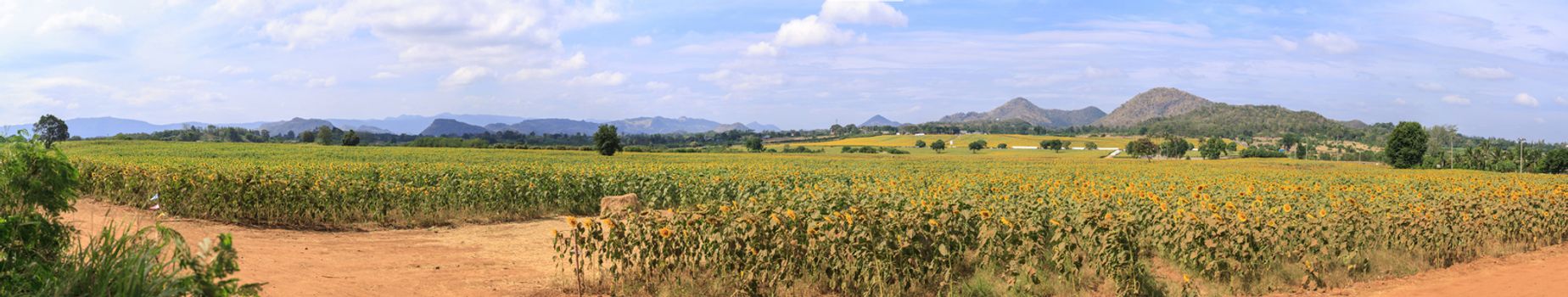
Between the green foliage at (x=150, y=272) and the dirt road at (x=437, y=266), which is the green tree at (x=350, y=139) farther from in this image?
the green foliage at (x=150, y=272)

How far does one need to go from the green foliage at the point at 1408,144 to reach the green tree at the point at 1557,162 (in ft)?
28.8

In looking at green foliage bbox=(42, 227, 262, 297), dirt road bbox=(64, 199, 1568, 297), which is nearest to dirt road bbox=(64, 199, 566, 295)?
dirt road bbox=(64, 199, 1568, 297)

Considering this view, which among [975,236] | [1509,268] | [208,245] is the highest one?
[208,245]

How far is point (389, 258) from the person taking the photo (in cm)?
1046

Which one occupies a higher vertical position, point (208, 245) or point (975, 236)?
point (208, 245)

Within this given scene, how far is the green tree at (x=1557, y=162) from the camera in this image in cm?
6906

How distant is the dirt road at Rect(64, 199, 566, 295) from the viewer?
8250 millimetres

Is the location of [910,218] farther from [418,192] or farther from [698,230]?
[418,192]

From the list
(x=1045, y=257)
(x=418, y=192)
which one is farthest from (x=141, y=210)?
(x=1045, y=257)

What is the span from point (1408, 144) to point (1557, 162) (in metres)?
10.4

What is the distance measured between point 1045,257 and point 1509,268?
7.12 metres

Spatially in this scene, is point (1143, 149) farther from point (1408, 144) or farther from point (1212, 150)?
point (1408, 144)

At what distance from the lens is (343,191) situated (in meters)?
13.7

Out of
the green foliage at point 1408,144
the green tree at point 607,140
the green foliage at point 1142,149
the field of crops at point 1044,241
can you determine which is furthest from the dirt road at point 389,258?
the green foliage at point 1142,149
